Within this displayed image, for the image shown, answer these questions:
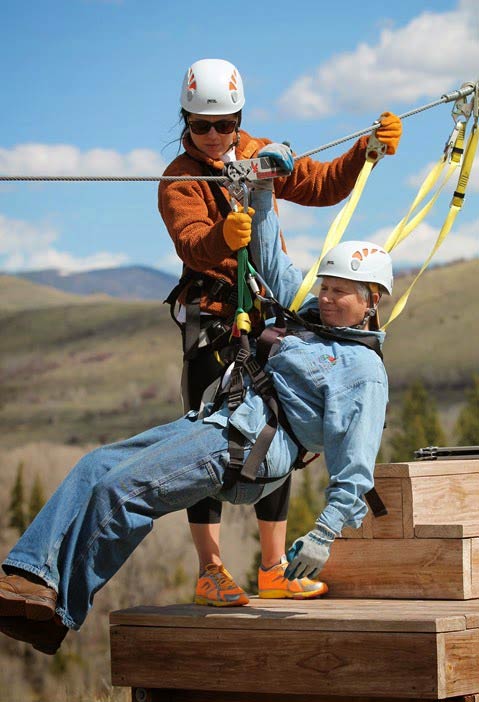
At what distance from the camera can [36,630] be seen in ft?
12.1

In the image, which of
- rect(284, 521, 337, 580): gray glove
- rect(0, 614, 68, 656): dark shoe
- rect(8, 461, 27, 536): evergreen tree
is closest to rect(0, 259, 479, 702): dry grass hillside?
rect(8, 461, 27, 536): evergreen tree

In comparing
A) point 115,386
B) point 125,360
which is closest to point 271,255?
point 115,386

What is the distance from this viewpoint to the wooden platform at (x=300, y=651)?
3674 mm

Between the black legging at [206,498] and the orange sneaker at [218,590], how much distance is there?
7.0 inches

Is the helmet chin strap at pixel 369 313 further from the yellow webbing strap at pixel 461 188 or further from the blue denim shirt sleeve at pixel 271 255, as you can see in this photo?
the yellow webbing strap at pixel 461 188

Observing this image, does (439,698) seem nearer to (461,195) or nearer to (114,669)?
(114,669)

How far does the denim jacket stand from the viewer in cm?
366

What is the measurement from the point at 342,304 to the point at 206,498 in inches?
37.0

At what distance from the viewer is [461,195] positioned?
4.64 meters

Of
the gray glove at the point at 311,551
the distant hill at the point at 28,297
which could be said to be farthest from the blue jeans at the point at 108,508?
the distant hill at the point at 28,297

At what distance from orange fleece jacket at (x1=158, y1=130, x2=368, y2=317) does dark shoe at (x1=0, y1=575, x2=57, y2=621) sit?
3.80 ft

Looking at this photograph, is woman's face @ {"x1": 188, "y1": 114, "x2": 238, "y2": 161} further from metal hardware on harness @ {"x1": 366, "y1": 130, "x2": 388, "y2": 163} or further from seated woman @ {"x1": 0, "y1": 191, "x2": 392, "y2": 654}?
seated woman @ {"x1": 0, "y1": 191, "x2": 392, "y2": 654}

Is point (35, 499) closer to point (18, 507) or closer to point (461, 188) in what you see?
point (18, 507)

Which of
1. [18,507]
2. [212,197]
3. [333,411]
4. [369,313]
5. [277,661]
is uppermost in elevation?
[212,197]
